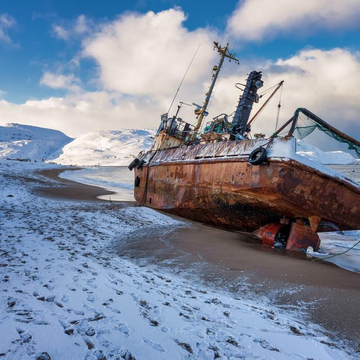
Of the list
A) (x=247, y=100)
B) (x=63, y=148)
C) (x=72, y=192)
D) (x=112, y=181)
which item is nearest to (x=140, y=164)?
(x=72, y=192)

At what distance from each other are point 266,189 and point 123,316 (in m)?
4.73

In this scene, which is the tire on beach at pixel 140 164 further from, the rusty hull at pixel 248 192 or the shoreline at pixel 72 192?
the rusty hull at pixel 248 192

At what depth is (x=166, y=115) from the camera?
46.4ft

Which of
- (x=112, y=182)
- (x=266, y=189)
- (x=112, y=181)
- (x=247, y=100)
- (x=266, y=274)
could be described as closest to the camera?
(x=266, y=274)

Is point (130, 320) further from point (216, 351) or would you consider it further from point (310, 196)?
point (310, 196)

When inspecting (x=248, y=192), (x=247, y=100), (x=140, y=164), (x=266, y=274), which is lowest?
(x=266, y=274)

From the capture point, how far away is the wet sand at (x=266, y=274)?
8.87 feet

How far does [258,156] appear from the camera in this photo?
6.01 m

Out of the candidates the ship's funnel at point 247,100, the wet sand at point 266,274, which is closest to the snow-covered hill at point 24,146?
the ship's funnel at point 247,100

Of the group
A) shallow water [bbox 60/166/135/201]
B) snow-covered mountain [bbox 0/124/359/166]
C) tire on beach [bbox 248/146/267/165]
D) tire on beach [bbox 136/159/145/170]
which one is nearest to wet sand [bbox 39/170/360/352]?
tire on beach [bbox 248/146/267/165]

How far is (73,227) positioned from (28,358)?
450 centimetres

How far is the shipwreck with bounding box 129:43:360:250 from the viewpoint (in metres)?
5.63

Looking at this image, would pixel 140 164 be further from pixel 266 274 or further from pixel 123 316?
pixel 123 316

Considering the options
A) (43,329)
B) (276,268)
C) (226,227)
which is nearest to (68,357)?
(43,329)
